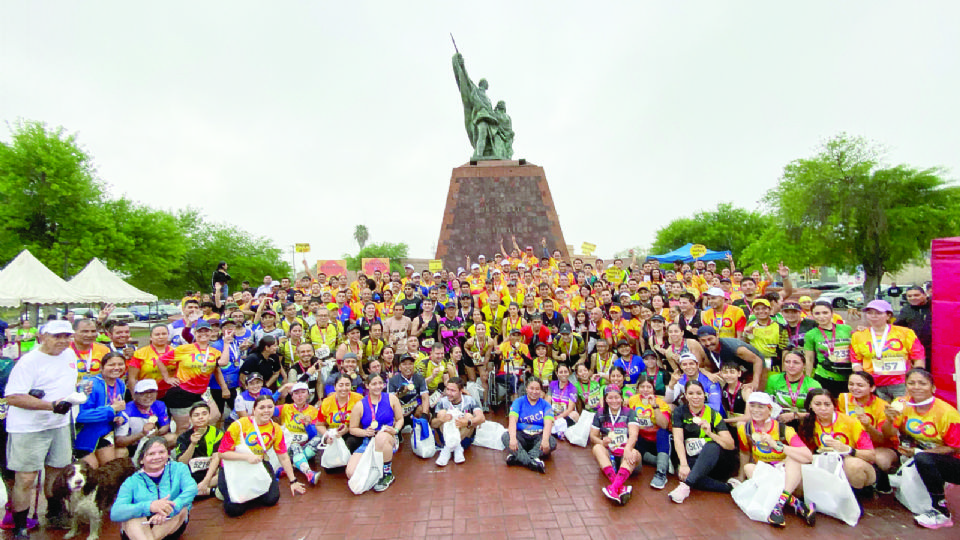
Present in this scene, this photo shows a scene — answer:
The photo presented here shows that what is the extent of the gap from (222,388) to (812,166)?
25.7m

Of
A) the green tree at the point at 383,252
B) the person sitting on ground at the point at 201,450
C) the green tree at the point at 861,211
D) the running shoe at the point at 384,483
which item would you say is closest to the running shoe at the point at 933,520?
the running shoe at the point at 384,483

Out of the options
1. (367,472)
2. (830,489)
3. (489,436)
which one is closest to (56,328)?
(367,472)

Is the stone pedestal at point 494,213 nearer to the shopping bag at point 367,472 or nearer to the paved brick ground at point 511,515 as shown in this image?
the shopping bag at point 367,472

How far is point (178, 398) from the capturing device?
536 cm

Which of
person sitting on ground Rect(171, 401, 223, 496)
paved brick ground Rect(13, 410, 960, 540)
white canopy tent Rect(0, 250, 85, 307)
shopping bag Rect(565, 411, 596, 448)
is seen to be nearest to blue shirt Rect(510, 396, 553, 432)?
shopping bag Rect(565, 411, 596, 448)

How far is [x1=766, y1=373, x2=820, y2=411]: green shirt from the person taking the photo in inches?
184

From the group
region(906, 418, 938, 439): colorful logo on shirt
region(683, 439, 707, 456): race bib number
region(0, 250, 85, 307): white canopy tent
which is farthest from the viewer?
region(0, 250, 85, 307): white canopy tent

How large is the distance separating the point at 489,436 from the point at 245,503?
276 centimetres

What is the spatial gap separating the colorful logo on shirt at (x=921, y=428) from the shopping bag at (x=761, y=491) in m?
Answer: 1.20

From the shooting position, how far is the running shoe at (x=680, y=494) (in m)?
4.27

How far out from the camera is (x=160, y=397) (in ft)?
17.7

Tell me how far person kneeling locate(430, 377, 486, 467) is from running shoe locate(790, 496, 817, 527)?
A: 319 centimetres

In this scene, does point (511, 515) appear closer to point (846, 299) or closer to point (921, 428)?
point (921, 428)

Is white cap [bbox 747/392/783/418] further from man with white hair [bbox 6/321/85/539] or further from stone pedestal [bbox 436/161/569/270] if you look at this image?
stone pedestal [bbox 436/161/569/270]
